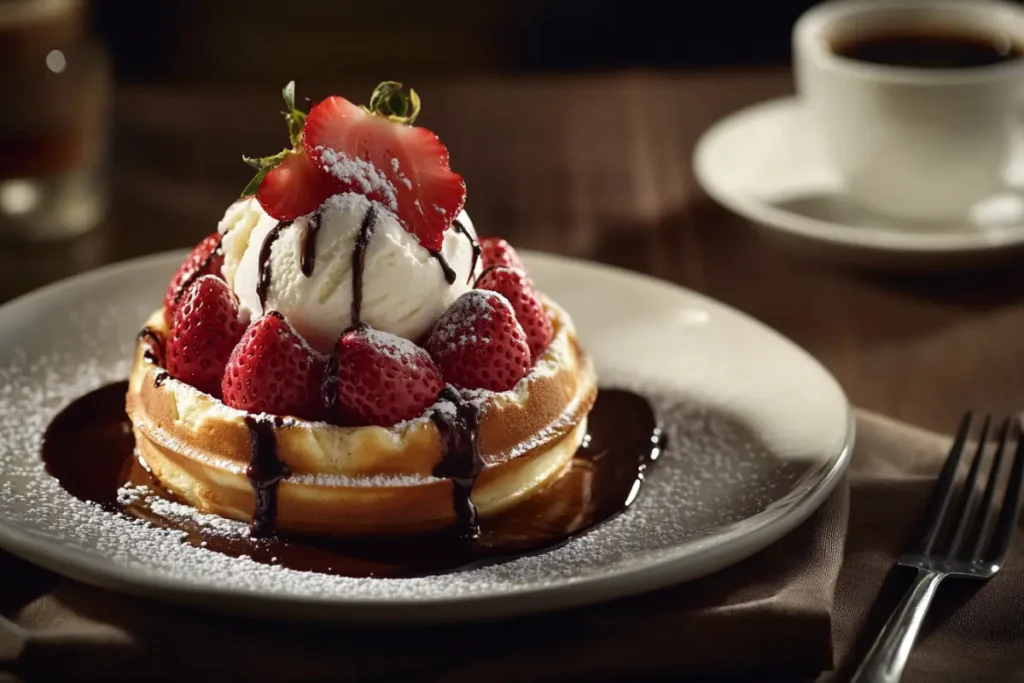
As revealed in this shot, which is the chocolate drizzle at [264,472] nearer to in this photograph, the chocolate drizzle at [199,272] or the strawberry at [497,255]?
the chocolate drizzle at [199,272]

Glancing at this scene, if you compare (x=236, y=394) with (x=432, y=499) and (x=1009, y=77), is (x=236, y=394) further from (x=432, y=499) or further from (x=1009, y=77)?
(x=1009, y=77)

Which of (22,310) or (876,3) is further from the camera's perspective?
(876,3)

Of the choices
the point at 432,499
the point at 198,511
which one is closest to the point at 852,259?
the point at 432,499

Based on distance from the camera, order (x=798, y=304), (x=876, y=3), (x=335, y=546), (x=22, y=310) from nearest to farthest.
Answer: (x=335, y=546), (x=22, y=310), (x=798, y=304), (x=876, y=3)

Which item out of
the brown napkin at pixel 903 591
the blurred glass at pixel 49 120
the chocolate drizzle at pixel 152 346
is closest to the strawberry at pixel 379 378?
the chocolate drizzle at pixel 152 346

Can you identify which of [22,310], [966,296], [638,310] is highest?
[22,310]

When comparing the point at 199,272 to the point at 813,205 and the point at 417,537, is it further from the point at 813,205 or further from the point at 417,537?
the point at 813,205

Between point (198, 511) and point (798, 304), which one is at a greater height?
point (198, 511)

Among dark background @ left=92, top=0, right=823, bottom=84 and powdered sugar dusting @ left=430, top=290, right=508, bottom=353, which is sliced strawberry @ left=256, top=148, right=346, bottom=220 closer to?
powdered sugar dusting @ left=430, top=290, right=508, bottom=353
